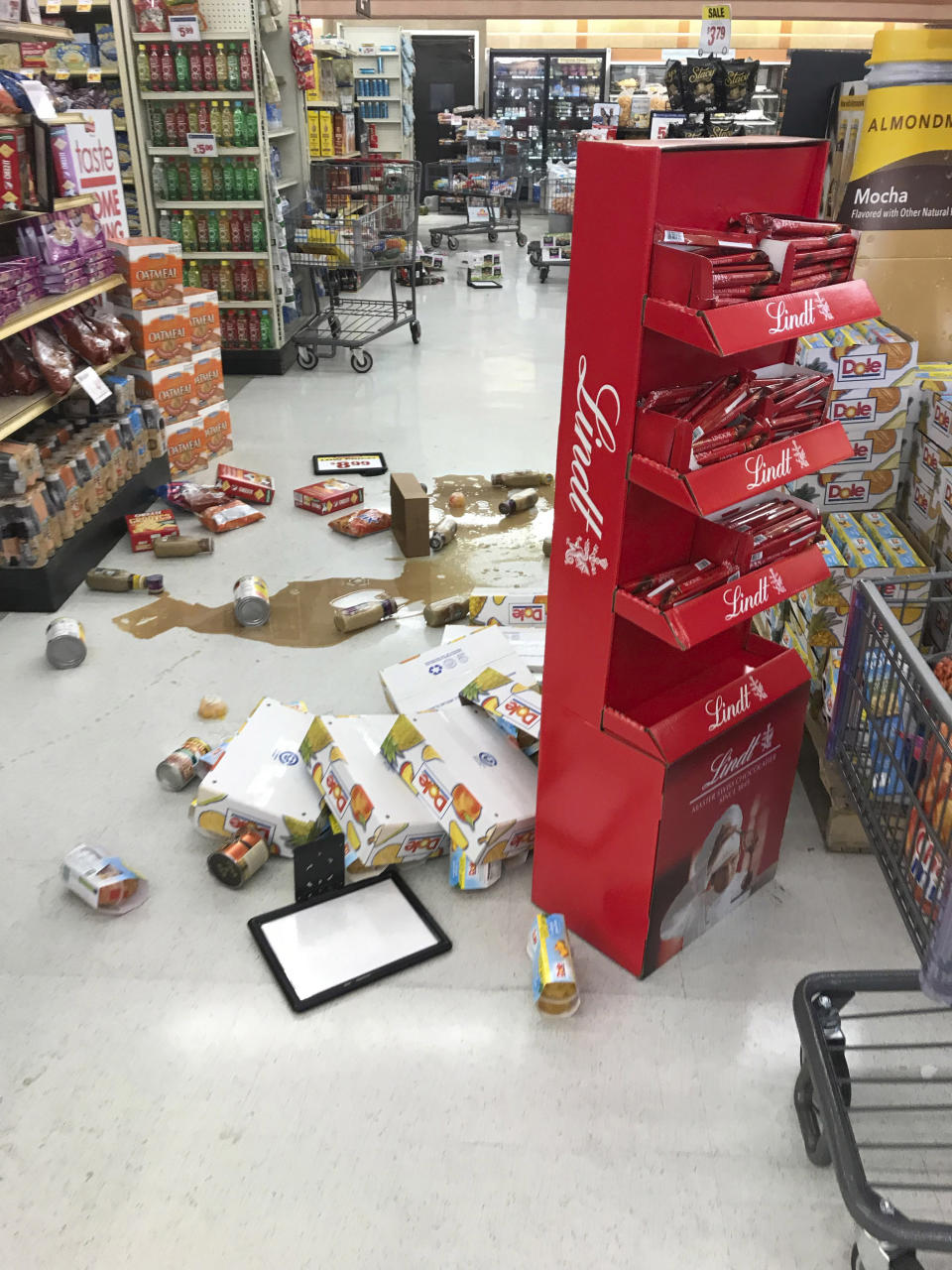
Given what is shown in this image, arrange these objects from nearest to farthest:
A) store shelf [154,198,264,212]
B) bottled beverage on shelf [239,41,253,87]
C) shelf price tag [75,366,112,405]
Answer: shelf price tag [75,366,112,405] → bottled beverage on shelf [239,41,253,87] → store shelf [154,198,264,212]

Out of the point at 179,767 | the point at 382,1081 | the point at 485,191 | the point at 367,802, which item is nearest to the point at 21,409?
the point at 179,767

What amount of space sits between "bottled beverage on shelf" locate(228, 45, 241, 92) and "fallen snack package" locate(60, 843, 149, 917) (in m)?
5.71

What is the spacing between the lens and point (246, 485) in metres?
4.94

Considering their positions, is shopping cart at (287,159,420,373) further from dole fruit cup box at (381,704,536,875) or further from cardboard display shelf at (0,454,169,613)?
dole fruit cup box at (381,704,536,875)

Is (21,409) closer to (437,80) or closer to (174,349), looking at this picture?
(174,349)

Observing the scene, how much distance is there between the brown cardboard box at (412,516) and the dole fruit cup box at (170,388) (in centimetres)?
140

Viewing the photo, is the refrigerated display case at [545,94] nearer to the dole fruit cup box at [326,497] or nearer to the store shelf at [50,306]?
the dole fruit cup box at [326,497]

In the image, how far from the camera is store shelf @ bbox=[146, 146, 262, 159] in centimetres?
660

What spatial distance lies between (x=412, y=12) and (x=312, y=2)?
1666mm

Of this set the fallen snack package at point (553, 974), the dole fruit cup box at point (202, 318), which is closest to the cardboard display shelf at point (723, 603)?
the fallen snack package at point (553, 974)

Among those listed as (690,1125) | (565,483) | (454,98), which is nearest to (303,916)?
(690,1125)

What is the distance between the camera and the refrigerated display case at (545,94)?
17.3 metres

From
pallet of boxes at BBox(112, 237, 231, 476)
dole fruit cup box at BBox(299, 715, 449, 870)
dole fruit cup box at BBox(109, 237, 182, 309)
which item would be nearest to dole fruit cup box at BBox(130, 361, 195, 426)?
pallet of boxes at BBox(112, 237, 231, 476)

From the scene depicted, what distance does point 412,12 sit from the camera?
1655 centimetres
